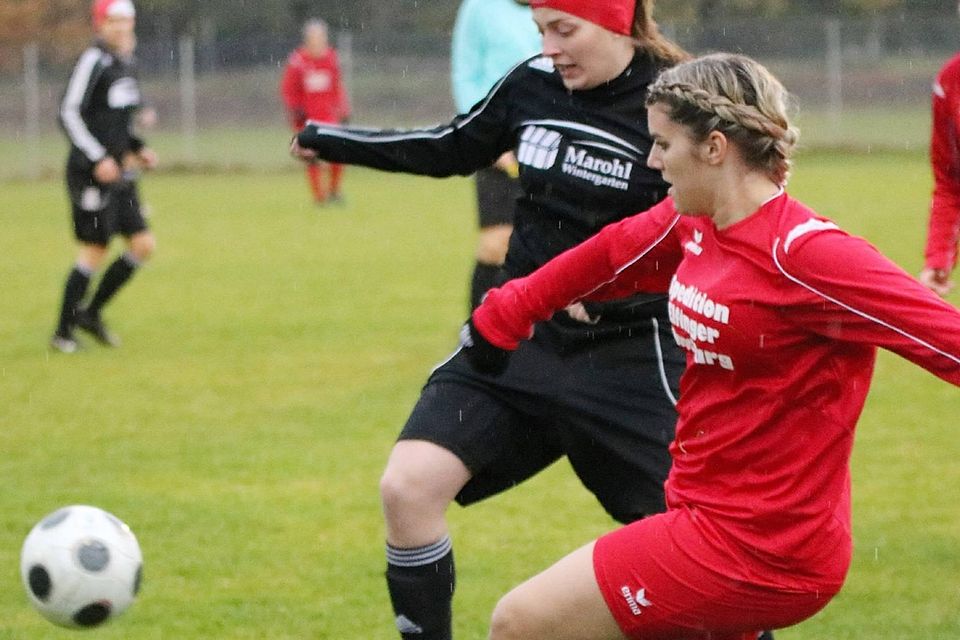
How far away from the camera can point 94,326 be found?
992 centimetres

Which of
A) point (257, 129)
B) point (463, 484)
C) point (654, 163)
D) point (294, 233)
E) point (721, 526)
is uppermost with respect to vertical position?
point (654, 163)

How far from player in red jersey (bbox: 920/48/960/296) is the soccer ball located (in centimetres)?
296

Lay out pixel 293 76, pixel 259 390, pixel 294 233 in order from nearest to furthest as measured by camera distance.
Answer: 1. pixel 259 390
2. pixel 294 233
3. pixel 293 76

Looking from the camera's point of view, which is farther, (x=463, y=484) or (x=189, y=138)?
(x=189, y=138)

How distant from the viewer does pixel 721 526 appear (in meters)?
3.03

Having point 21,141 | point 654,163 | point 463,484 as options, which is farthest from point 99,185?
point 21,141

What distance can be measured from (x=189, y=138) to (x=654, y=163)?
1092 inches

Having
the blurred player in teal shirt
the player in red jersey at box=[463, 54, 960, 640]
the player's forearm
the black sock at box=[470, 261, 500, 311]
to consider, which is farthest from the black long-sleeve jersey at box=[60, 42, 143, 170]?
the player in red jersey at box=[463, 54, 960, 640]

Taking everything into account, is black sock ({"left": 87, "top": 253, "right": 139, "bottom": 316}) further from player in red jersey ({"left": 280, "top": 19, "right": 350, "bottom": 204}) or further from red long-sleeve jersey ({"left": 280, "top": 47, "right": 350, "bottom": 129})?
red long-sleeve jersey ({"left": 280, "top": 47, "right": 350, "bottom": 129})

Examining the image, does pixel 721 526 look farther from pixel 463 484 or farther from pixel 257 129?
pixel 257 129

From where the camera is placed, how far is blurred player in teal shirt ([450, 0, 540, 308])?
25.2 feet

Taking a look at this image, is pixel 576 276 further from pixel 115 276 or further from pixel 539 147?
pixel 115 276

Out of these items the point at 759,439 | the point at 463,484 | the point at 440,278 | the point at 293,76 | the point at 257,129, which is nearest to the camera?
the point at 759,439

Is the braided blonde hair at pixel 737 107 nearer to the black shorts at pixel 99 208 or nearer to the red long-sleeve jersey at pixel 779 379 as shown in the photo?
the red long-sleeve jersey at pixel 779 379
